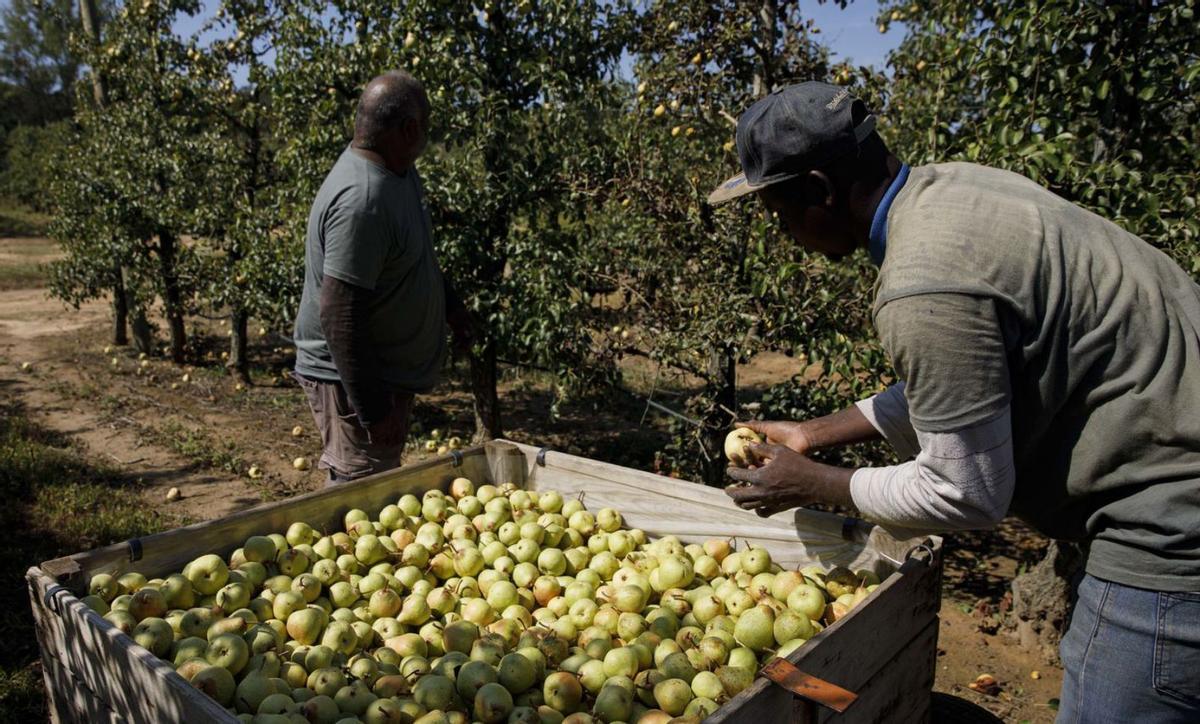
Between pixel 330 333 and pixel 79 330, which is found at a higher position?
pixel 330 333

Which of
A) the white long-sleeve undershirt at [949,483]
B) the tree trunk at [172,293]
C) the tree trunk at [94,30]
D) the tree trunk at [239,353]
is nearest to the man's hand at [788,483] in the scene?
the white long-sleeve undershirt at [949,483]

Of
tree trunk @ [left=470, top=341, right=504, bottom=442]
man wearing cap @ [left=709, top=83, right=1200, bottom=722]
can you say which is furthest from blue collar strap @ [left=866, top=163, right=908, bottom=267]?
tree trunk @ [left=470, top=341, right=504, bottom=442]

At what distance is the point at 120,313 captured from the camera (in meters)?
11.5

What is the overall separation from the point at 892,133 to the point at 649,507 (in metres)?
4.03

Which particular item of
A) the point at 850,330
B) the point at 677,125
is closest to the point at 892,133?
the point at 677,125

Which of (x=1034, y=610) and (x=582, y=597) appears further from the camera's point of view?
(x=1034, y=610)

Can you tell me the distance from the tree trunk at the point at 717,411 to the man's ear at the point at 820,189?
2910 millimetres

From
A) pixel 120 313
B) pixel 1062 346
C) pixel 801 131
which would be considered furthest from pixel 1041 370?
pixel 120 313

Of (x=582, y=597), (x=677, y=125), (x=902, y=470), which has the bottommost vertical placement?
(x=582, y=597)

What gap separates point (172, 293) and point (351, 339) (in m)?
8.14

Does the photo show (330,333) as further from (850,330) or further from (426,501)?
(850,330)

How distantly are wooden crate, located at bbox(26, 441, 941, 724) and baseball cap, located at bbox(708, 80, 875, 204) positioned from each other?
1074 millimetres

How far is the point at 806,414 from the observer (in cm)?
485

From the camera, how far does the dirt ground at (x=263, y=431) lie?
4.31 m
